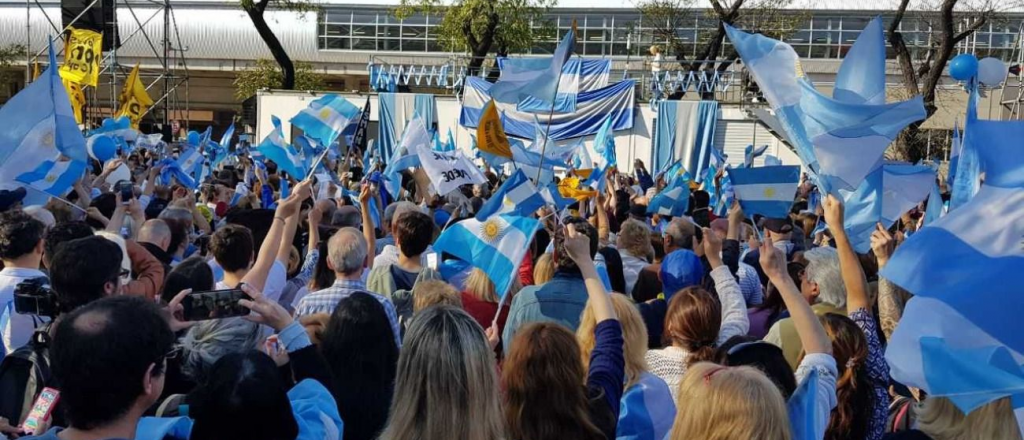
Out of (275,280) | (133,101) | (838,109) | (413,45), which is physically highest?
(413,45)

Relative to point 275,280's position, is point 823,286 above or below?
→ above

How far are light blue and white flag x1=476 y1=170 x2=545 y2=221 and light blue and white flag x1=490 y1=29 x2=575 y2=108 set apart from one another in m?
1.22

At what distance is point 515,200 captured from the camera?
607 cm

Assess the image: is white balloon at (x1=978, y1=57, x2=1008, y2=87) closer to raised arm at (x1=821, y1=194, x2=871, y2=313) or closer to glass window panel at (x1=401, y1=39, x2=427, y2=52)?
raised arm at (x1=821, y1=194, x2=871, y2=313)

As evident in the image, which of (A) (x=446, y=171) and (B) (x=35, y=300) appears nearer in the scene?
(B) (x=35, y=300)

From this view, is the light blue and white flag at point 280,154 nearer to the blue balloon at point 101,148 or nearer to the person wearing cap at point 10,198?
the blue balloon at point 101,148

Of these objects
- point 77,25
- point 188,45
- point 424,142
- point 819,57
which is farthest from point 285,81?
point 424,142

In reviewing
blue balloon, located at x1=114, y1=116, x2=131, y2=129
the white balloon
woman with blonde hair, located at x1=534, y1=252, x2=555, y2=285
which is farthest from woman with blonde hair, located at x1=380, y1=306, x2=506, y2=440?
blue balloon, located at x1=114, y1=116, x2=131, y2=129

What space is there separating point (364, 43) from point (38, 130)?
121 feet

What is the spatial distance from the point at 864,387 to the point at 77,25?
79.1ft

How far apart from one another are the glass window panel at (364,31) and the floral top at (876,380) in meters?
39.8

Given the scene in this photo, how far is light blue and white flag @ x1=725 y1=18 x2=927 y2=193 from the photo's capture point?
525 cm

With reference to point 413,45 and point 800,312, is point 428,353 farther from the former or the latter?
point 413,45

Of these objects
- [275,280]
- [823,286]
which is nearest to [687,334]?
[823,286]
